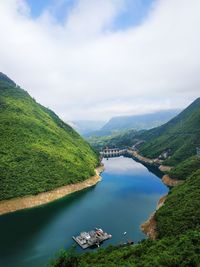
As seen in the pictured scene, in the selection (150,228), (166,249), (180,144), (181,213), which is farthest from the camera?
(180,144)

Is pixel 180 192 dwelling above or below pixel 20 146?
below

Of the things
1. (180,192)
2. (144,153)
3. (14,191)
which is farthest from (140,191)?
(144,153)

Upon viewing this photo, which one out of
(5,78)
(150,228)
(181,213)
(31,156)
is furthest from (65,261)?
(5,78)

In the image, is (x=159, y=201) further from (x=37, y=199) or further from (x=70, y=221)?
(x=37, y=199)

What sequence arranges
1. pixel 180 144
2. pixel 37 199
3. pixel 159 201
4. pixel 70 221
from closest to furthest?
pixel 70 221, pixel 159 201, pixel 37 199, pixel 180 144

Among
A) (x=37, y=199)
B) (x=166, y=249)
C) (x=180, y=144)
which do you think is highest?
(x=180, y=144)

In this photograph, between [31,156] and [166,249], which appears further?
[31,156]

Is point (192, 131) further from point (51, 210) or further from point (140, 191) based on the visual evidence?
point (51, 210)

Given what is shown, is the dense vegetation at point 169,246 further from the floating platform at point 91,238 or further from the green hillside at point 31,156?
the green hillside at point 31,156
